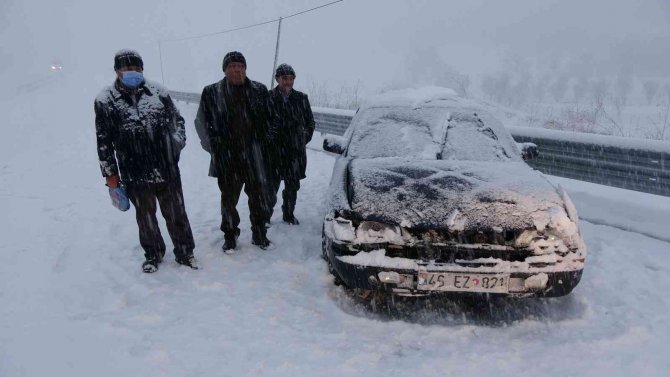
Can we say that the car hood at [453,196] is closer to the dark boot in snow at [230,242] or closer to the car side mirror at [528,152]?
the car side mirror at [528,152]

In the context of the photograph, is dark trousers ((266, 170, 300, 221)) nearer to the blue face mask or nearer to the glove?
the glove

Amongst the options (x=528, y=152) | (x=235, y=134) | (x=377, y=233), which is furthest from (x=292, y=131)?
(x=528, y=152)

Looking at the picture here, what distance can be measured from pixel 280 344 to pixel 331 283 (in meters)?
0.95

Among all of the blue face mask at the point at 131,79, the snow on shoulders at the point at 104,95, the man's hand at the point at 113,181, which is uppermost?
the blue face mask at the point at 131,79

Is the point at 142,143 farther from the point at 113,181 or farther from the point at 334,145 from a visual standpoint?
the point at 334,145

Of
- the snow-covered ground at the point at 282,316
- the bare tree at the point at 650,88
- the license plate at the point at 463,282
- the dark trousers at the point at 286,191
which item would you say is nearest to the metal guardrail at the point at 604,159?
the snow-covered ground at the point at 282,316

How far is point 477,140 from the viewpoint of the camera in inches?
168

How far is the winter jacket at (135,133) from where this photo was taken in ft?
12.0

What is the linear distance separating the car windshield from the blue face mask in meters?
1.93

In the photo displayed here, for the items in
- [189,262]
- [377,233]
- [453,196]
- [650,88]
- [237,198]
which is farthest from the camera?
[650,88]

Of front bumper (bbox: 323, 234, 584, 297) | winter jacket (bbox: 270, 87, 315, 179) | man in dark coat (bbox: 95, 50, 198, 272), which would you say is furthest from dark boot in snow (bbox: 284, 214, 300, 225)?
front bumper (bbox: 323, 234, 584, 297)

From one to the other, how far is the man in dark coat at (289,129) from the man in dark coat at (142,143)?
48.8 inches

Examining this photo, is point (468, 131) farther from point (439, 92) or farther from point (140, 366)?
point (140, 366)

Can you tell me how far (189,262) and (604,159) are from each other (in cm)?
508
